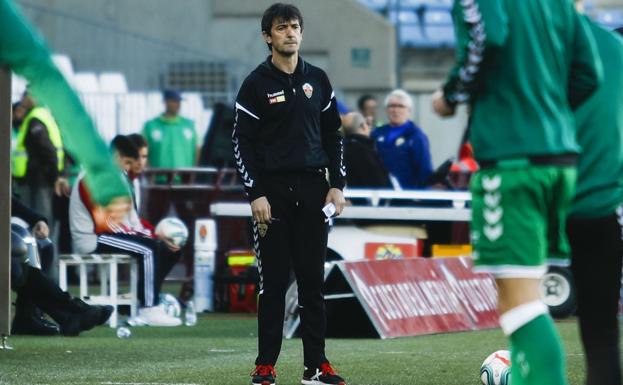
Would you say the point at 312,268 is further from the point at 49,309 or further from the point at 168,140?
the point at 168,140

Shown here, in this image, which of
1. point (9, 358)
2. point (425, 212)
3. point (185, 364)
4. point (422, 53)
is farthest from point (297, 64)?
point (422, 53)

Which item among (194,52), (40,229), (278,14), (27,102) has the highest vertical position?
(194,52)

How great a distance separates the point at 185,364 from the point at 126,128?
12.7 metres

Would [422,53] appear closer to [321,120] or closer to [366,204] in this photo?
[366,204]

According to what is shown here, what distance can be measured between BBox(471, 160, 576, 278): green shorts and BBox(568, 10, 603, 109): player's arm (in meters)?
0.44

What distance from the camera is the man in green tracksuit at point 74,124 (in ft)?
14.5

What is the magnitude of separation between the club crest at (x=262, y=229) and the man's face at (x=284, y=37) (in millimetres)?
856

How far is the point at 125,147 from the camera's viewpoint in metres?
13.4

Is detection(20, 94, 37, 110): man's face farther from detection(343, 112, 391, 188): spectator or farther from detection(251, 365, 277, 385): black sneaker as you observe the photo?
detection(251, 365, 277, 385): black sneaker

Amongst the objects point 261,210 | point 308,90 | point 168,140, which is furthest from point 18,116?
point 261,210

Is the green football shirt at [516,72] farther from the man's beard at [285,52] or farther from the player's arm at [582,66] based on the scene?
the man's beard at [285,52]

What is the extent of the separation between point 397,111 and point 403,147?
339 millimetres

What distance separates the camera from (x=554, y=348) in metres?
5.48

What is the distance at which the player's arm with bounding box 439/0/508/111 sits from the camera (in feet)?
18.3
